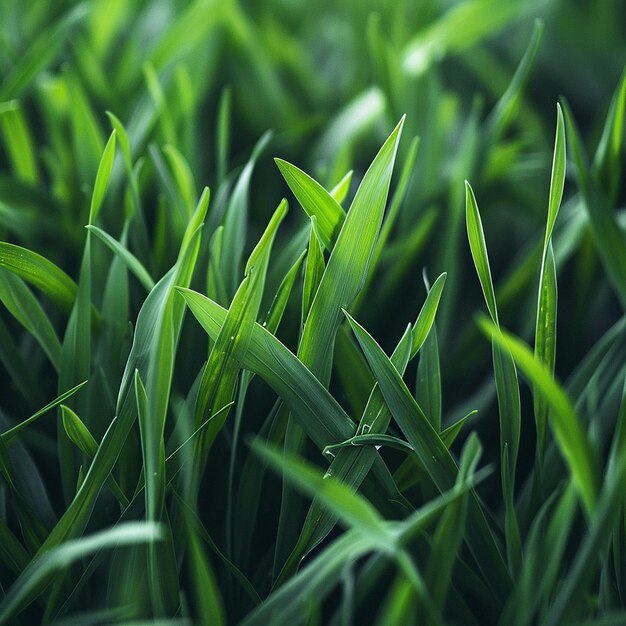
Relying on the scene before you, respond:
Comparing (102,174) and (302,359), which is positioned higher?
(102,174)

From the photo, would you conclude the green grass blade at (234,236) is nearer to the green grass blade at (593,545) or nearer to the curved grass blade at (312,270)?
the curved grass blade at (312,270)

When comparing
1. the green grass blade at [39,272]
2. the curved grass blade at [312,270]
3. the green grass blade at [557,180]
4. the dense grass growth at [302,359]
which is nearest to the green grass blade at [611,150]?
the dense grass growth at [302,359]

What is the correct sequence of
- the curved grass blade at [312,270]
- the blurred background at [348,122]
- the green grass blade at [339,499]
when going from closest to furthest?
1. the green grass blade at [339,499]
2. the curved grass blade at [312,270]
3. the blurred background at [348,122]

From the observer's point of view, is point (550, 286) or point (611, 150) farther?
point (611, 150)

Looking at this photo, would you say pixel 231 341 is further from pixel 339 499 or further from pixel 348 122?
pixel 348 122

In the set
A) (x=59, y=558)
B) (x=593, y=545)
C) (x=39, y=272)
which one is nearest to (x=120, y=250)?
(x=39, y=272)

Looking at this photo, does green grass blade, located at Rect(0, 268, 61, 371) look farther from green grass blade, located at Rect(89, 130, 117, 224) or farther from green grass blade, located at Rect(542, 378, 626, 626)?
green grass blade, located at Rect(542, 378, 626, 626)

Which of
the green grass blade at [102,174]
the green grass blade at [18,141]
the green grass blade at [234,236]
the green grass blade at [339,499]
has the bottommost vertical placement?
the green grass blade at [339,499]

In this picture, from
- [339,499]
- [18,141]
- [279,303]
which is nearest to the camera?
[339,499]
